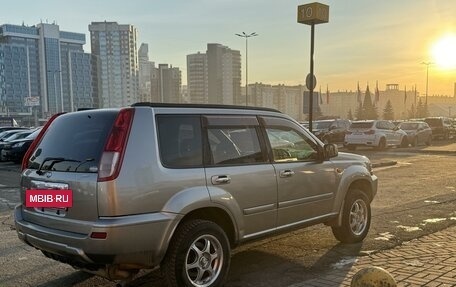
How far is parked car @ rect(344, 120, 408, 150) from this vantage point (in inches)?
906

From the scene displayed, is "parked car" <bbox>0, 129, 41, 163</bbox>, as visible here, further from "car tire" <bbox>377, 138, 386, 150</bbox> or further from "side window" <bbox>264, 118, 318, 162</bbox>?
"car tire" <bbox>377, 138, 386, 150</bbox>

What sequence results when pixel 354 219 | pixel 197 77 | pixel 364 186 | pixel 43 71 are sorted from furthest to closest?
pixel 197 77 → pixel 43 71 → pixel 364 186 → pixel 354 219

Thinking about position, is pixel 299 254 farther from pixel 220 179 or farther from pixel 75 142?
pixel 75 142

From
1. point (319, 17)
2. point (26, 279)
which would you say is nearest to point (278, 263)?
point (26, 279)

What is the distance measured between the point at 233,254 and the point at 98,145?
2.57 meters

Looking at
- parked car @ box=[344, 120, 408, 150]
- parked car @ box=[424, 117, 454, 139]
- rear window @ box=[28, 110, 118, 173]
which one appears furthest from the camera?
parked car @ box=[424, 117, 454, 139]

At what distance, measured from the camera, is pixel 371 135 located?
23.0 meters

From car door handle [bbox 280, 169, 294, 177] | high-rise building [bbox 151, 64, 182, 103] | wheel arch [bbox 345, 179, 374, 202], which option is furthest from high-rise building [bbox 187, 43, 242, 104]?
car door handle [bbox 280, 169, 294, 177]

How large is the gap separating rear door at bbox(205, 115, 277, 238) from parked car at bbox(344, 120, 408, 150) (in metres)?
19.3

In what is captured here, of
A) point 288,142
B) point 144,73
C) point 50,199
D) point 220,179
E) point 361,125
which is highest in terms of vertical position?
point 144,73

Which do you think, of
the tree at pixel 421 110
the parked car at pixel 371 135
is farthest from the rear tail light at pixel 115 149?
the tree at pixel 421 110

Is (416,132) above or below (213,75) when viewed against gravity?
below

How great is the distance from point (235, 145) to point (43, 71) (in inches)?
2886

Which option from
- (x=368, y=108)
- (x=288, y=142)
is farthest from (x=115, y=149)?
(x=368, y=108)
